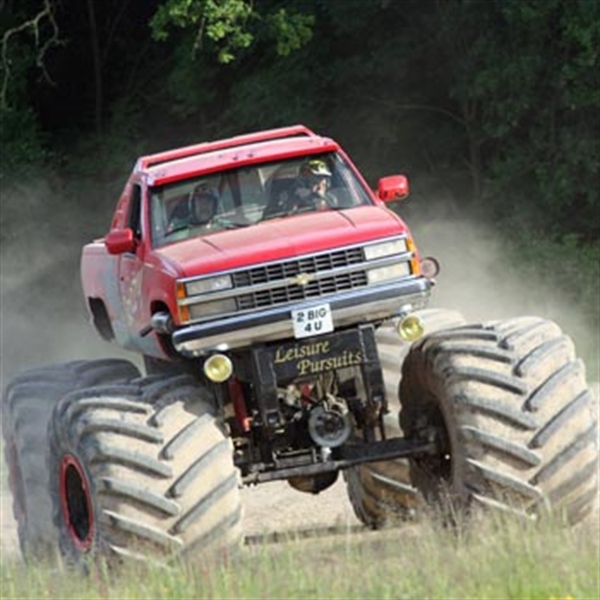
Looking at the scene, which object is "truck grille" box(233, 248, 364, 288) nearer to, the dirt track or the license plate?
the license plate

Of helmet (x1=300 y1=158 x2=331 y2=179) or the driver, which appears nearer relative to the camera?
the driver

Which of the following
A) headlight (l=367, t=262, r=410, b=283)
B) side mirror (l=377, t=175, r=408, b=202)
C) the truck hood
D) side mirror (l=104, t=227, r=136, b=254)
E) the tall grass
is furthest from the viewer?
side mirror (l=377, t=175, r=408, b=202)

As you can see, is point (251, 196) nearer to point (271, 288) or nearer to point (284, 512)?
point (271, 288)

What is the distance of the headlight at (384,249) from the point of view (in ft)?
43.5

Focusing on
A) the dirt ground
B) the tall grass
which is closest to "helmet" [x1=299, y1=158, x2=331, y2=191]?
the dirt ground

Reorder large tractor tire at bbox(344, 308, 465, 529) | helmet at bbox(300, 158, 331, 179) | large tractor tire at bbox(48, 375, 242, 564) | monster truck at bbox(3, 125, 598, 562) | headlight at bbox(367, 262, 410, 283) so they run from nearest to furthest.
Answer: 1. large tractor tire at bbox(48, 375, 242, 564)
2. monster truck at bbox(3, 125, 598, 562)
3. headlight at bbox(367, 262, 410, 283)
4. large tractor tire at bbox(344, 308, 465, 529)
5. helmet at bbox(300, 158, 331, 179)

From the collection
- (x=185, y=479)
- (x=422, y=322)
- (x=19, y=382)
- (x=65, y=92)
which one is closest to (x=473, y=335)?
(x=422, y=322)

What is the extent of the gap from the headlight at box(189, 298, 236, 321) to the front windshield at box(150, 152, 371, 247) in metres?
0.90

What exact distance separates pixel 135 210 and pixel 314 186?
1.27 metres

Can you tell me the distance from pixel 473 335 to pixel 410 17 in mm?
21890

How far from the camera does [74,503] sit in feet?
44.4

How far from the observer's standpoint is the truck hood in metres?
13.2

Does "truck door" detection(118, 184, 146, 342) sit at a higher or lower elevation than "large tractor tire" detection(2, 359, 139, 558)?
higher

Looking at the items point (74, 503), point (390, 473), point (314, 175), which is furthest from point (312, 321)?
point (390, 473)
